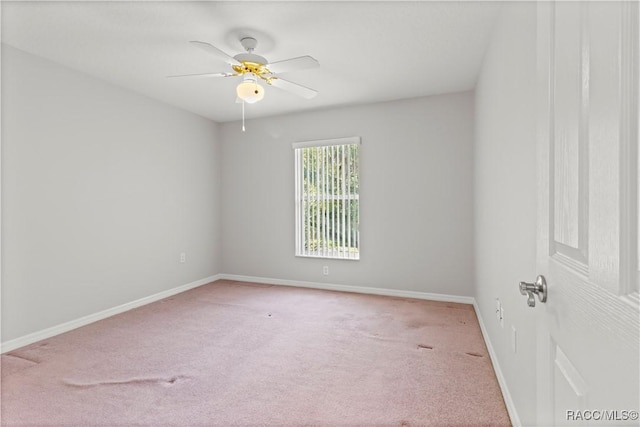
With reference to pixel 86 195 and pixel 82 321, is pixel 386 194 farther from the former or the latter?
pixel 82 321

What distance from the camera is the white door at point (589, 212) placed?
489 millimetres

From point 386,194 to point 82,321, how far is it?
3.55 metres

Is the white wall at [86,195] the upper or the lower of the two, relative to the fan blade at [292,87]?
lower

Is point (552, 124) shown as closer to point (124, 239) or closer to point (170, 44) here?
point (170, 44)

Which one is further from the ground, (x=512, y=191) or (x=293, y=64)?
(x=293, y=64)

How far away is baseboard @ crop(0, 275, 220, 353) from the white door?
11.9 ft

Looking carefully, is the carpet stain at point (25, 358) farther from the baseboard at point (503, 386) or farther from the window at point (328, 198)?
the baseboard at point (503, 386)

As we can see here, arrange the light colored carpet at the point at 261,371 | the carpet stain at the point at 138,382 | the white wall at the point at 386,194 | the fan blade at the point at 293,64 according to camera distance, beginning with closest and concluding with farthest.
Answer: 1. the light colored carpet at the point at 261,371
2. the carpet stain at the point at 138,382
3. the fan blade at the point at 293,64
4. the white wall at the point at 386,194

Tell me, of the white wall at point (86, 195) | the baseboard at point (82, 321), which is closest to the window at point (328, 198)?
the white wall at point (86, 195)

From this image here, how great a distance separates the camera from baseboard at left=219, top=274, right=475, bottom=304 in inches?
157

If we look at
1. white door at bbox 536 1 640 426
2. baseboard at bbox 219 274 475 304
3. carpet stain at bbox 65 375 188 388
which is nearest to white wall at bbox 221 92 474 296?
baseboard at bbox 219 274 475 304

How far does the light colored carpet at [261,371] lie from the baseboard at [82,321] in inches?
3.7

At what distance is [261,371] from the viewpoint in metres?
2.34

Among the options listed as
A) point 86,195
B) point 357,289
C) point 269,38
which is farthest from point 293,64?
point 357,289
